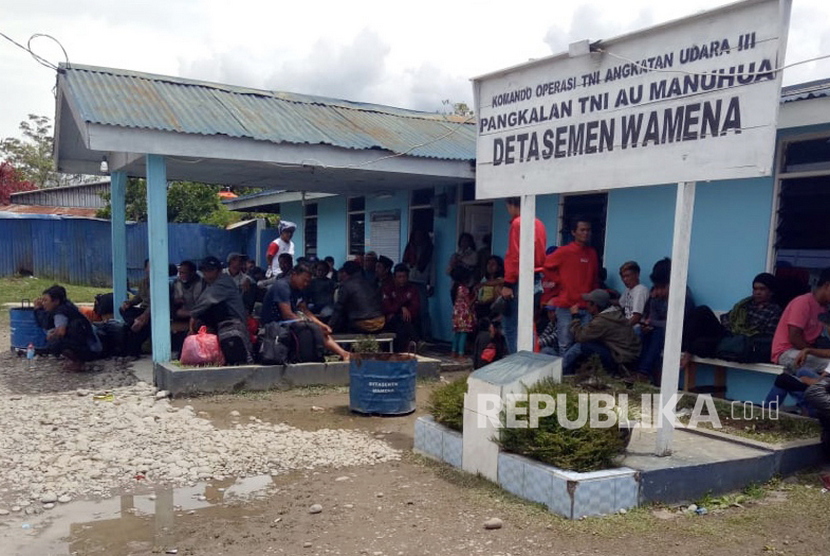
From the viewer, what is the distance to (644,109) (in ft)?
14.4

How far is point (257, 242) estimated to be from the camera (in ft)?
67.5

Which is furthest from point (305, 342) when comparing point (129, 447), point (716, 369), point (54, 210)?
point (54, 210)

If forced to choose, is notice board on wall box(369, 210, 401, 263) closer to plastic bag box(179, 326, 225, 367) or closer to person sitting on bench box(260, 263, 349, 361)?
person sitting on bench box(260, 263, 349, 361)

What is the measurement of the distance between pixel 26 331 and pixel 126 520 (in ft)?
20.4

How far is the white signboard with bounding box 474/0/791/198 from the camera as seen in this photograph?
3.79 metres

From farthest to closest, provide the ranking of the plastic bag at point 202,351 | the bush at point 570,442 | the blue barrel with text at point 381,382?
the plastic bag at point 202,351, the blue barrel with text at point 381,382, the bush at point 570,442

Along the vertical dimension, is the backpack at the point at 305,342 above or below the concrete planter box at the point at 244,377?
above

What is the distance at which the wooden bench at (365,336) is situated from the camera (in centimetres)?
850

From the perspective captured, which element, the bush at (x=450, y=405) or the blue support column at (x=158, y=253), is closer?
the bush at (x=450, y=405)

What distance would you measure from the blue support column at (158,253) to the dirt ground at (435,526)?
3245 mm

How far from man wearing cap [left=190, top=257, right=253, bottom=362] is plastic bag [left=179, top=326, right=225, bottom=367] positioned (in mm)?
230

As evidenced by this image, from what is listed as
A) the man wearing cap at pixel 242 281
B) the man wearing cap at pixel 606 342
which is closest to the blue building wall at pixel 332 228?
the man wearing cap at pixel 242 281

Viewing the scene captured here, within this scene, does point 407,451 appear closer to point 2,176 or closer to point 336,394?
point 336,394

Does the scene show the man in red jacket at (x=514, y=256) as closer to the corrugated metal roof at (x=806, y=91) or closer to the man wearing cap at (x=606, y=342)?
the man wearing cap at (x=606, y=342)
